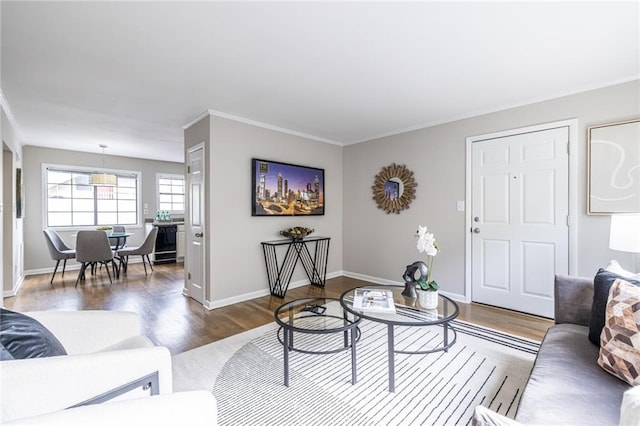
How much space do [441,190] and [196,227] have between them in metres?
3.15

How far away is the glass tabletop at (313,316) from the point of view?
198 cm

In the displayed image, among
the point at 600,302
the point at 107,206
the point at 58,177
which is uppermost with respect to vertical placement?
the point at 58,177

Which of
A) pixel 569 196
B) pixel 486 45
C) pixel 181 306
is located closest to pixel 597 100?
pixel 569 196

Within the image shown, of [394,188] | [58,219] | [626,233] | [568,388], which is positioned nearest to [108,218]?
[58,219]

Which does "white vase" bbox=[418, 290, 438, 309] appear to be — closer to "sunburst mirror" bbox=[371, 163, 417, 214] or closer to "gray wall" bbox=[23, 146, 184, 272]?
"sunburst mirror" bbox=[371, 163, 417, 214]

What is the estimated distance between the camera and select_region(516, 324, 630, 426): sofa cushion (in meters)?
1.00

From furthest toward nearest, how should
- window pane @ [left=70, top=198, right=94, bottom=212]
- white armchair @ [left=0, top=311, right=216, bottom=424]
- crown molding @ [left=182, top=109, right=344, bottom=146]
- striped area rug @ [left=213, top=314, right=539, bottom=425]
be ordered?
window pane @ [left=70, top=198, right=94, bottom=212] < crown molding @ [left=182, top=109, right=344, bottom=146] < striped area rug @ [left=213, top=314, right=539, bottom=425] < white armchair @ [left=0, top=311, right=216, bottom=424]

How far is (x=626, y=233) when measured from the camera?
196cm

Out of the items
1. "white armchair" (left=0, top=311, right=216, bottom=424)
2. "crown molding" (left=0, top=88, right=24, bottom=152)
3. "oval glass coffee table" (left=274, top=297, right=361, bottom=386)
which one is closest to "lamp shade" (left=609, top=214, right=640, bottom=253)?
"oval glass coffee table" (left=274, top=297, right=361, bottom=386)

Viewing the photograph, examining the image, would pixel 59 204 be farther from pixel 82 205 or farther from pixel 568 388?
pixel 568 388

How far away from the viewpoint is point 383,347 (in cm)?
237

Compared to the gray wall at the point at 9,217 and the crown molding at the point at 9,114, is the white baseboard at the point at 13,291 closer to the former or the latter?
the gray wall at the point at 9,217

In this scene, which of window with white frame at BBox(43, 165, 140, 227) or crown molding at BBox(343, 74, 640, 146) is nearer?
crown molding at BBox(343, 74, 640, 146)

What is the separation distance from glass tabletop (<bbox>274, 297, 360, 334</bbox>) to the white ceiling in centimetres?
189
